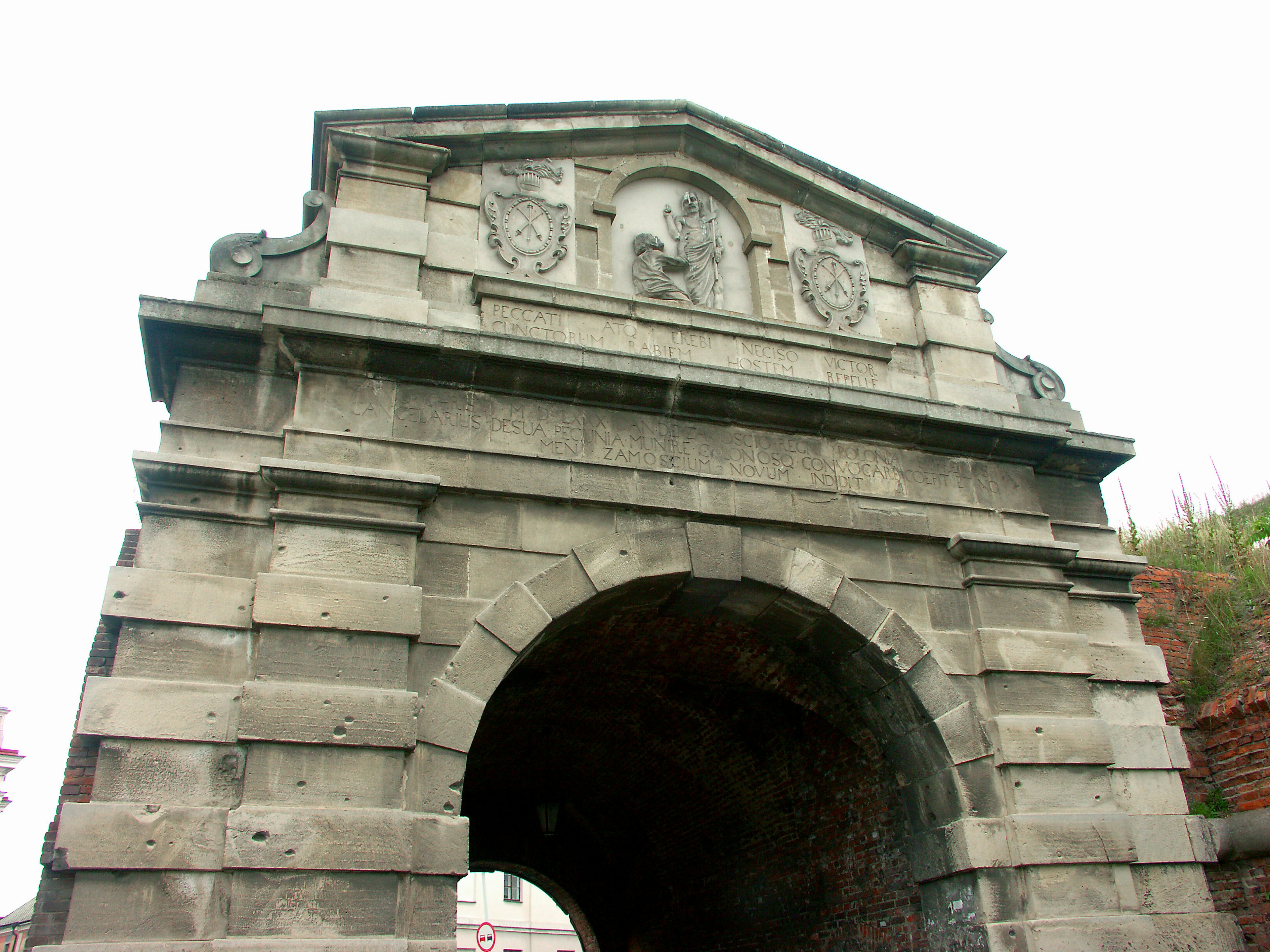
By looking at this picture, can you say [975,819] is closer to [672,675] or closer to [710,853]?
[672,675]

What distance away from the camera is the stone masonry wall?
7906mm

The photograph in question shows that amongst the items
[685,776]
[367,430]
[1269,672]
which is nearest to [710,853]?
[685,776]

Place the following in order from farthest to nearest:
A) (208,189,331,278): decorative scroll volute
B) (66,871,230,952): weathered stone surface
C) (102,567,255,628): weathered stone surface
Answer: (208,189,331,278): decorative scroll volute
(102,567,255,628): weathered stone surface
(66,871,230,952): weathered stone surface

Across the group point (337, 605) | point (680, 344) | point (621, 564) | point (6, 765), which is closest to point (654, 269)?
point (680, 344)

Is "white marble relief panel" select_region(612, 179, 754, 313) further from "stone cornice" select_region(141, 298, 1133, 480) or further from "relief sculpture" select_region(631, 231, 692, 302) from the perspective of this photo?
"stone cornice" select_region(141, 298, 1133, 480)

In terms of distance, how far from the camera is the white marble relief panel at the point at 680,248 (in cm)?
844

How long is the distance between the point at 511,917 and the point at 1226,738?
22063mm

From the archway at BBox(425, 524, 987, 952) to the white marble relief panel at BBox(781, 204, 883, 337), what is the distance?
247cm

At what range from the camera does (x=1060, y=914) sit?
6.56m

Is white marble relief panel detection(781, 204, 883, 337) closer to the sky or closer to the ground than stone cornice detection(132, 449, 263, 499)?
closer to the sky

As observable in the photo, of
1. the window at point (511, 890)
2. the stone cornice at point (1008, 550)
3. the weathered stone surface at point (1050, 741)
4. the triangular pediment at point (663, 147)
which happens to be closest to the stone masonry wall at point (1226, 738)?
the weathered stone surface at point (1050, 741)

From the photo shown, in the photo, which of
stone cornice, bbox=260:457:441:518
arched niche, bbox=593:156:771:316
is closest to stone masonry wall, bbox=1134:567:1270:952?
arched niche, bbox=593:156:771:316

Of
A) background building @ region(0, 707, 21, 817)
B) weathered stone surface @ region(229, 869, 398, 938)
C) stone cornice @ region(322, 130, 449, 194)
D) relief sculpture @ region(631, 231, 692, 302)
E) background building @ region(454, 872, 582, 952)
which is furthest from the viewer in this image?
background building @ region(454, 872, 582, 952)

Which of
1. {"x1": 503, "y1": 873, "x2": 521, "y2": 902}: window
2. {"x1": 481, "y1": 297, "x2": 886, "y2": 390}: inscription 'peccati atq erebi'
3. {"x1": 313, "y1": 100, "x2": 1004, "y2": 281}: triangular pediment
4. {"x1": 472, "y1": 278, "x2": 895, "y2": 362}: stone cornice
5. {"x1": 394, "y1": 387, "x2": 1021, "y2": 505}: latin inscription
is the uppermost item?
{"x1": 313, "y1": 100, "x2": 1004, "y2": 281}: triangular pediment
